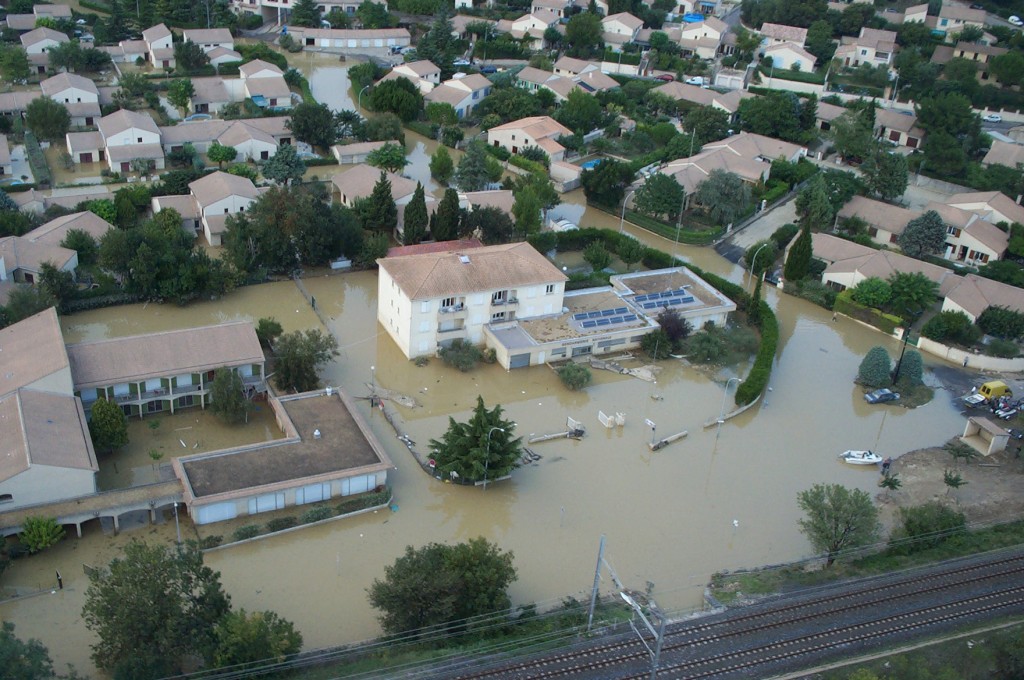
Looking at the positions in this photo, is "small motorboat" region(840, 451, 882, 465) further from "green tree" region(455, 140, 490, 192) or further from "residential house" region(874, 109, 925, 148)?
"residential house" region(874, 109, 925, 148)

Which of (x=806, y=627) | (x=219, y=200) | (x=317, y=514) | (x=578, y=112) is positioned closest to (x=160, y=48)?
(x=219, y=200)

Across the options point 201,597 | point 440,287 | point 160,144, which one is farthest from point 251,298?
point 201,597

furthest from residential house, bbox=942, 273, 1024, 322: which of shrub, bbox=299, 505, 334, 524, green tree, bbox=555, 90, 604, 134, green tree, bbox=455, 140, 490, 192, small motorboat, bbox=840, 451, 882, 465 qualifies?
shrub, bbox=299, 505, 334, 524

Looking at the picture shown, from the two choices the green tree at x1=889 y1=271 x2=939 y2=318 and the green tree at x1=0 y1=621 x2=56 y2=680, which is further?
the green tree at x1=889 y1=271 x2=939 y2=318

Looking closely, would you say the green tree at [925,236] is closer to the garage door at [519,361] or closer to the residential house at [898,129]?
the residential house at [898,129]

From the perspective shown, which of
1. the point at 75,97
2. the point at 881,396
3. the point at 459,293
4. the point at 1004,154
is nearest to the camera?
the point at 459,293

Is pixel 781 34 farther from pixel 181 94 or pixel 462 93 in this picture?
pixel 181 94

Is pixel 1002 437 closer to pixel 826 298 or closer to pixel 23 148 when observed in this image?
pixel 826 298
